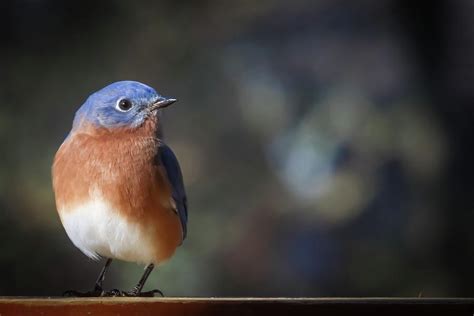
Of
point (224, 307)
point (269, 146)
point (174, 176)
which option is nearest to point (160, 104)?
point (174, 176)

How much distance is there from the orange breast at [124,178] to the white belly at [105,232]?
0.02 metres

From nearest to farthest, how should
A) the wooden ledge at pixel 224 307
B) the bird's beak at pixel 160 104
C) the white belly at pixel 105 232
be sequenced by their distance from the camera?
the wooden ledge at pixel 224 307, the white belly at pixel 105 232, the bird's beak at pixel 160 104

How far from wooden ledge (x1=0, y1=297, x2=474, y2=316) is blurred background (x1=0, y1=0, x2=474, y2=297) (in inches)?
174

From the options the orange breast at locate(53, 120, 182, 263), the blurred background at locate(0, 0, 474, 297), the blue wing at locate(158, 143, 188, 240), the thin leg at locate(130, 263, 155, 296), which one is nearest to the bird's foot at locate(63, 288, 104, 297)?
the thin leg at locate(130, 263, 155, 296)

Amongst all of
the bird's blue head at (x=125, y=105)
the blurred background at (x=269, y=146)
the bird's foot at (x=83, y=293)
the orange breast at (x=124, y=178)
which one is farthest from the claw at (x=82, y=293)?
the blurred background at (x=269, y=146)

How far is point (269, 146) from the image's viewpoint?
25.9 feet

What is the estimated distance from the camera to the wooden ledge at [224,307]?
8.16 ft

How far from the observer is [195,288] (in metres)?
7.24

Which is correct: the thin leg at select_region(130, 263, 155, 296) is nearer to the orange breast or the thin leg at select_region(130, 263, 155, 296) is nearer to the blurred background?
the orange breast

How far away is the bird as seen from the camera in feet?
11.6

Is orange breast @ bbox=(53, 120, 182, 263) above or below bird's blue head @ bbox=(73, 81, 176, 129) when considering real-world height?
below

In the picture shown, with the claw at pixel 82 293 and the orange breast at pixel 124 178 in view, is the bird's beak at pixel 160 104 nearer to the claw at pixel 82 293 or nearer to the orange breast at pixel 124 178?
the orange breast at pixel 124 178

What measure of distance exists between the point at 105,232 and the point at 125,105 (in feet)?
1.65

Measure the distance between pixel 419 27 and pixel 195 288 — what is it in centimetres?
287
